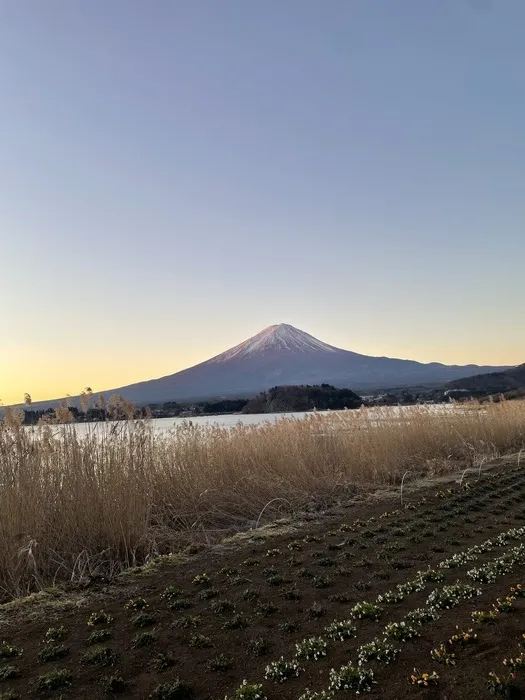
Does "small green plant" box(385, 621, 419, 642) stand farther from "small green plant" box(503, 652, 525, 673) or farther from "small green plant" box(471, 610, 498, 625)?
"small green plant" box(503, 652, 525, 673)

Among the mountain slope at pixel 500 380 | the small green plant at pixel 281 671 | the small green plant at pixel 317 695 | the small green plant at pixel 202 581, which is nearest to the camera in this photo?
the small green plant at pixel 317 695

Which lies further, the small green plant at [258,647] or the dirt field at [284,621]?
the small green plant at [258,647]

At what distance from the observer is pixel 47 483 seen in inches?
215

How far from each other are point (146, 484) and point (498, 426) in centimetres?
1079

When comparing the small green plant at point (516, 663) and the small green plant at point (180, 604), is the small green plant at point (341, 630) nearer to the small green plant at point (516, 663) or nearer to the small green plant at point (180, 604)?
the small green plant at point (516, 663)

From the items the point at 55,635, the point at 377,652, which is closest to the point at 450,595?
the point at 377,652

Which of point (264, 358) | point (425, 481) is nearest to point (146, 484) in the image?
point (425, 481)

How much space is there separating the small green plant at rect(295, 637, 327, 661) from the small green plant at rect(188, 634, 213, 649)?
55 centimetres

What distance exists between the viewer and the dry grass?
5.18 meters

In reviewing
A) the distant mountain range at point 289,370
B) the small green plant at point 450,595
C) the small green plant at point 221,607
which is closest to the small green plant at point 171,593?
the small green plant at point 221,607

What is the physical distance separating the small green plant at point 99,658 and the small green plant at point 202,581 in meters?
1.26

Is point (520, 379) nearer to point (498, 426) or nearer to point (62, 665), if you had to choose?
point (498, 426)

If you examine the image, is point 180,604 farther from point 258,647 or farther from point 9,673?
point 9,673

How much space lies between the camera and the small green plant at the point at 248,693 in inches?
104
